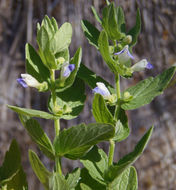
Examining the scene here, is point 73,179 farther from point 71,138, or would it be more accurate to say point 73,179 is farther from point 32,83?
point 32,83

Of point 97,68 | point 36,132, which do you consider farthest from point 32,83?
point 97,68

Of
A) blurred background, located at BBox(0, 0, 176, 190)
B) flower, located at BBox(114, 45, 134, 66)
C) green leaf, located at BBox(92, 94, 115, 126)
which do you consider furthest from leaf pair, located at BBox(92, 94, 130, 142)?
blurred background, located at BBox(0, 0, 176, 190)

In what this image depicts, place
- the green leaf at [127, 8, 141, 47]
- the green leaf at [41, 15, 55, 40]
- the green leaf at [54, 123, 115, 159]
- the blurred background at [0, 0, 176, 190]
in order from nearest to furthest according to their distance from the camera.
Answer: the green leaf at [54, 123, 115, 159], the green leaf at [41, 15, 55, 40], the green leaf at [127, 8, 141, 47], the blurred background at [0, 0, 176, 190]

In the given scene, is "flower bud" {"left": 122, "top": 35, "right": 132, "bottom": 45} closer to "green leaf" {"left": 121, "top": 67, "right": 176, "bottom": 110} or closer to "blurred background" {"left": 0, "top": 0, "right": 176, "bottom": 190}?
"green leaf" {"left": 121, "top": 67, "right": 176, "bottom": 110}

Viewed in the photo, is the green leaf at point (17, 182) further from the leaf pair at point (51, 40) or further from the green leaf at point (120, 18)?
the green leaf at point (120, 18)

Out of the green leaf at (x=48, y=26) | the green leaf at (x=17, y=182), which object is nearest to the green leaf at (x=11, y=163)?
the green leaf at (x=17, y=182)

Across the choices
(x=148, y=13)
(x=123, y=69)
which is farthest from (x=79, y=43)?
(x=123, y=69)
